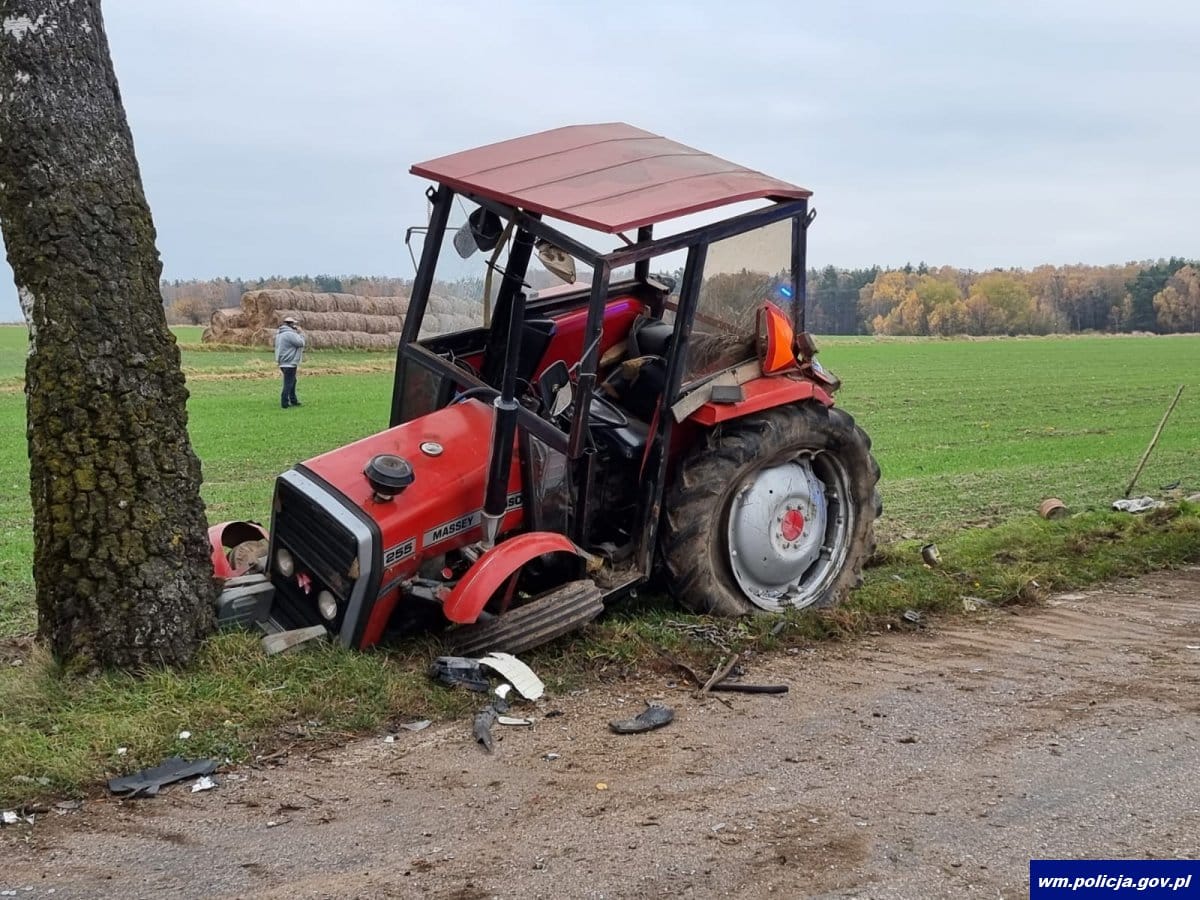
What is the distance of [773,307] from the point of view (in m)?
6.67

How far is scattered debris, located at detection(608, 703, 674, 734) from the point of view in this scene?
5027 mm

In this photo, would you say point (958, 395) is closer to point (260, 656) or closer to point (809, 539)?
point (809, 539)

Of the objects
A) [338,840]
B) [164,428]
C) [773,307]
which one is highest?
[773,307]

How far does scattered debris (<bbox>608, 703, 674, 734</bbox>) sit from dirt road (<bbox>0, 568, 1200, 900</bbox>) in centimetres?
6

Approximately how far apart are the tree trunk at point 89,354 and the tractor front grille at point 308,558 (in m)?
0.65

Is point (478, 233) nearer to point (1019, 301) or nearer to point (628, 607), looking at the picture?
point (628, 607)

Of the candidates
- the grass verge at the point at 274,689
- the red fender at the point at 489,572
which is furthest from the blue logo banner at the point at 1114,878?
the red fender at the point at 489,572

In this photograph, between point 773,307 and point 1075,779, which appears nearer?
point 1075,779

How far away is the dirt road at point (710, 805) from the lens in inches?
145

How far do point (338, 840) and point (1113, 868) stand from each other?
2.50m

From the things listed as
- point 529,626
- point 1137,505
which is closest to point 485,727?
point 529,626

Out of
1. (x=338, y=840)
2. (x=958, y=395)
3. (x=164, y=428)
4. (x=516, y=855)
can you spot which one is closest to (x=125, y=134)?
(x=164, y=428)

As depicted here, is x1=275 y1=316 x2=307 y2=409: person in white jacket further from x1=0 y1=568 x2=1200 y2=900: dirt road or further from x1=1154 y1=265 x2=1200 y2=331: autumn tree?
x1=1154 y1=265 x2=1200 y2=331: autumn tree

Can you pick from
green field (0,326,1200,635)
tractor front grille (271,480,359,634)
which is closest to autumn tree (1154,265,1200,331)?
green field (0,326,1200,635)
